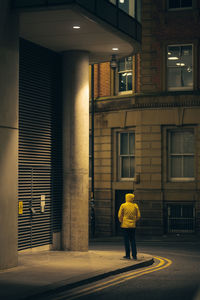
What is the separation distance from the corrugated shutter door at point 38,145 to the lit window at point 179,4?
464 inches

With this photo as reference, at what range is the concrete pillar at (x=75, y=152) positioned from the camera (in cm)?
1778

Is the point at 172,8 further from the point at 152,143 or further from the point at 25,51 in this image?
the point at 25,51

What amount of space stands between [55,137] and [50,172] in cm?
108

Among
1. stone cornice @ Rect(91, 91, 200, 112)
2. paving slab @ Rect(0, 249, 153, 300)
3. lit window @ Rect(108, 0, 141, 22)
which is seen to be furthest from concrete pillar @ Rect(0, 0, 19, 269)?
stone cornice @ Rect(91, 91, 200, 112)

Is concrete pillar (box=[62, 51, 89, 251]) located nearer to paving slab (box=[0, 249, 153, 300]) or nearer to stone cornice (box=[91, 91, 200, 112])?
paving slab (box=[0, 249, 153, 300])

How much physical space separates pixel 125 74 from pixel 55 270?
1730 cm

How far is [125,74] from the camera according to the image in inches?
1156

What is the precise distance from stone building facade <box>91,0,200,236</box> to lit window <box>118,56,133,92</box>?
36 cm

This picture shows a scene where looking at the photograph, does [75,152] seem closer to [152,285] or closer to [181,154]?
[152,285]

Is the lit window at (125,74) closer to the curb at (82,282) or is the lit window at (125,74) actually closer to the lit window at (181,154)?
the lit window at (181,154)

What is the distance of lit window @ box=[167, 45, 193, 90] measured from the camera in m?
27.9

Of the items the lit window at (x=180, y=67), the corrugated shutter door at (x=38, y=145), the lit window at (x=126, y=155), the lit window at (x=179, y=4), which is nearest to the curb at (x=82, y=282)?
the corrugated shutter door at (x=38, y=145)

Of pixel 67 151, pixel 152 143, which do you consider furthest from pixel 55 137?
pixel 152 143

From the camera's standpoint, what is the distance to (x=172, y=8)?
93.0ft
